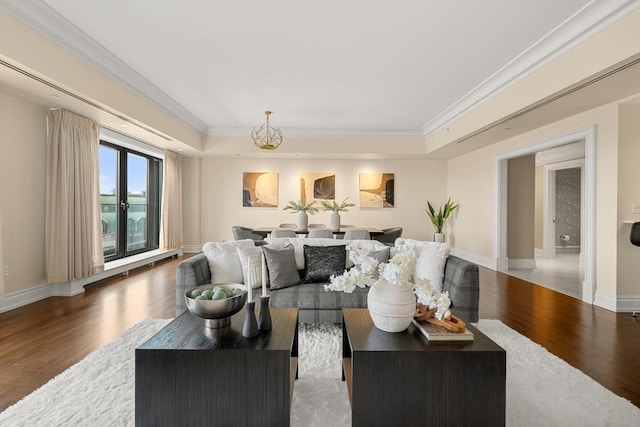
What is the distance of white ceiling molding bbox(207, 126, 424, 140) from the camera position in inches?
281

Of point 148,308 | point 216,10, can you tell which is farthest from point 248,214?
point 216,10

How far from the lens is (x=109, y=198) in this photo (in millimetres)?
5754

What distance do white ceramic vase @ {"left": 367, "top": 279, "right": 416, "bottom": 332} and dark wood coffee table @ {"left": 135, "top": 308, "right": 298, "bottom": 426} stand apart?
54cm

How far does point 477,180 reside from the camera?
6883 millimetres

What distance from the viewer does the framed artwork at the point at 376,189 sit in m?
8.09

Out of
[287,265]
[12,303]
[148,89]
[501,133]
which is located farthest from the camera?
[501,133]

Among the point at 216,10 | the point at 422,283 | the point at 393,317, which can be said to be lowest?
the point at 393,317

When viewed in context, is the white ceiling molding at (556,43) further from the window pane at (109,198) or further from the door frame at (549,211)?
the window pane at (109,198)

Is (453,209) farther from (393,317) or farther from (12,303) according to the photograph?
(12,303)

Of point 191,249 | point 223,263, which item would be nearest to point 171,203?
point 191,249

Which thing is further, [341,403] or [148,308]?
[148,308]

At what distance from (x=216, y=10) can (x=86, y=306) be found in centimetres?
355

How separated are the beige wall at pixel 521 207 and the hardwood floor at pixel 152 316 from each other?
1840 mm

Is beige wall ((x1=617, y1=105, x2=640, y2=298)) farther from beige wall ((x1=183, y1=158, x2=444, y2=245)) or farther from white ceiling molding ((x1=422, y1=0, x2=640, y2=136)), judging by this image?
beige wall ((x1=183, y1=158, x2=444, y2=245))
